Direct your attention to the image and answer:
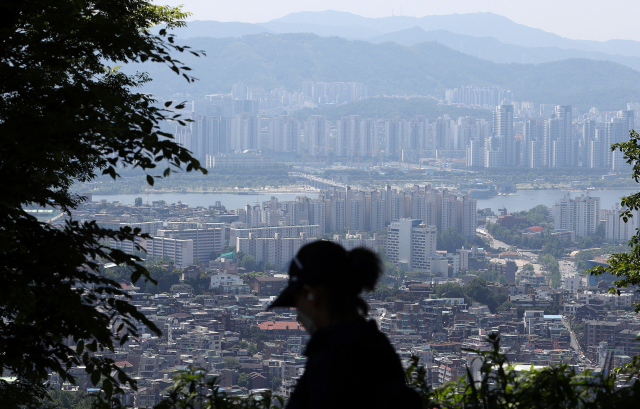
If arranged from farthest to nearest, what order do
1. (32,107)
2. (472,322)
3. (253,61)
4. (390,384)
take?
(253,61)
(472,322)
(32,107)
(390,384)

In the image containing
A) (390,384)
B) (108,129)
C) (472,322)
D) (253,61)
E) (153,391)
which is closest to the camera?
(390,384)

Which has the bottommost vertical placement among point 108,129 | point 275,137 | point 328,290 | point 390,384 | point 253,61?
point 390,384

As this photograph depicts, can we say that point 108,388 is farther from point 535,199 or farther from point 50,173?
point 535,199

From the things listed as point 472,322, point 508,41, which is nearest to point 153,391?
point 472,322

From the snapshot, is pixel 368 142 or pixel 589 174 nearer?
pixel 589 174

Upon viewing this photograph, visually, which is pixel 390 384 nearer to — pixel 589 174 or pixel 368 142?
pixel 589 174

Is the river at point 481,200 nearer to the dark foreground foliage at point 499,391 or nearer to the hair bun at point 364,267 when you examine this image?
the dark foreground foliage at point 499,391

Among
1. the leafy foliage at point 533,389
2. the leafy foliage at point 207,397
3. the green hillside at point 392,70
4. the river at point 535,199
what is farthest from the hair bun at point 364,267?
the green hillside at point 392,70

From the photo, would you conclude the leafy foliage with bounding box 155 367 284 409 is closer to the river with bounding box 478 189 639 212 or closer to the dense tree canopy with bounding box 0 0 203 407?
the dense tree canopy with bounding box 0 0 203 407
